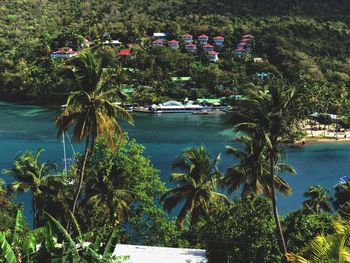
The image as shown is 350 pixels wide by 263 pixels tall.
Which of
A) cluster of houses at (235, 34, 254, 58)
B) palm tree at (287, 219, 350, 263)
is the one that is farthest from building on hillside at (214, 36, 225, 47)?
palm tree at (287, 219, 350, 263)

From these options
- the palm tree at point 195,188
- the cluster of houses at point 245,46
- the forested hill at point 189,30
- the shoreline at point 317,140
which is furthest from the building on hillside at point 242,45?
the palm tree at point 195,188

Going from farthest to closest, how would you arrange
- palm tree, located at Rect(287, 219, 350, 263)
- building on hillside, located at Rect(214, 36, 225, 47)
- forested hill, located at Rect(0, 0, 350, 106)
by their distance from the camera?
building on hillside, located at Rect(214, 36, 225, 47), forested hill, located at Rect(0, 0, 350, 106), palm tree, located at Rect(287, 219, 350, 263)

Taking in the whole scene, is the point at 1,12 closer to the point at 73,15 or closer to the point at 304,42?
the point at 73,15

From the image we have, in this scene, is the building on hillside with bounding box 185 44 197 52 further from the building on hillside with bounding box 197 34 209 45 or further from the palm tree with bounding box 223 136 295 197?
the palm tree with bounding box 223 136 295 197

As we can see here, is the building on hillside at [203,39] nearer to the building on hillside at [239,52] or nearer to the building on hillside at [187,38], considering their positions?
the building on hillside at [187,38]

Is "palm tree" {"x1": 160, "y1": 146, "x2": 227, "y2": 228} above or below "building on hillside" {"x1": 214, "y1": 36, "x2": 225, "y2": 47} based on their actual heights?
above

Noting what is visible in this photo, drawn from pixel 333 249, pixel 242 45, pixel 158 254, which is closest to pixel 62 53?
pixel 242 45

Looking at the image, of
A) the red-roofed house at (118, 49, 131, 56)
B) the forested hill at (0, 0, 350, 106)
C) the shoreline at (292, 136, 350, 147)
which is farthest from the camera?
the red-roofed house at (118, 49, 131, 56)
